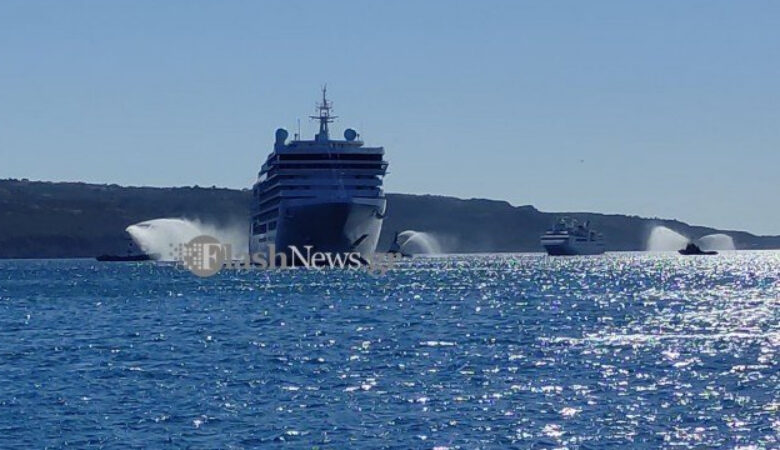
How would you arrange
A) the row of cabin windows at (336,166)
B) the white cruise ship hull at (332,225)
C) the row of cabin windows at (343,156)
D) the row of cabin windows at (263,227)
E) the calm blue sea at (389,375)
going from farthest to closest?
the row of cabin windows at (263,227) < the row of cabin windows at (343,156) < the row of cabin windows at (336,166) < the white cruise ship hull at (332,225) < the calm blue sea at (389,375)

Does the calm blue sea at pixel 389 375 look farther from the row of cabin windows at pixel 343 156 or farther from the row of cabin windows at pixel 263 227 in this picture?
the row of cabin windows at pixel 263 227

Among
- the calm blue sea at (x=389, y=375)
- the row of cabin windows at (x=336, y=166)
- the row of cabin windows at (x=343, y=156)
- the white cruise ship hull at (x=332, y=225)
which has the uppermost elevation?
the row of cabin windows at (x=343, y=156)

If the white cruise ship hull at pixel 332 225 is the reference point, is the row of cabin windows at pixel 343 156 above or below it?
above

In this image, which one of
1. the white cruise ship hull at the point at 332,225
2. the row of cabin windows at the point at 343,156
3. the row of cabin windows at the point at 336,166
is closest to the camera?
the white cruise ship hull at the point at 332,225

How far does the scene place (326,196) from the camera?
458 feet

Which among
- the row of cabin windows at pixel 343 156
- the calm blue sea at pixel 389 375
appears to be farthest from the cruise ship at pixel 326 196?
the calm blue sea at pixel 389 375

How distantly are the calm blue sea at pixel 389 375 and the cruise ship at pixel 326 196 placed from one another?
50776 mm

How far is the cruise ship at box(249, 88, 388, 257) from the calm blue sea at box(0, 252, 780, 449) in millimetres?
50776

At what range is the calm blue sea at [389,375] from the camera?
32656mm

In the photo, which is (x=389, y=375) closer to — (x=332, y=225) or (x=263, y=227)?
(x=332, y=225)

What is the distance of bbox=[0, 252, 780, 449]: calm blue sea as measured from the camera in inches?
1286

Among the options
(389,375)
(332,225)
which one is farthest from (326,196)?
(389,375)

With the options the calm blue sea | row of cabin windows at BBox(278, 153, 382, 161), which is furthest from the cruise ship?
the calm blue sea

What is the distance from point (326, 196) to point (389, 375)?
96444 millimetres
